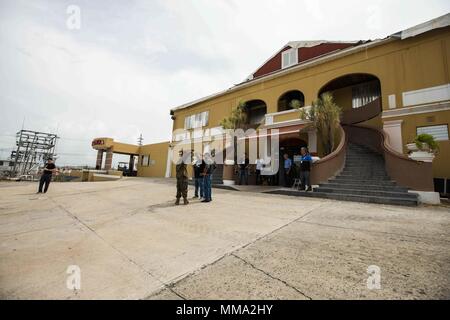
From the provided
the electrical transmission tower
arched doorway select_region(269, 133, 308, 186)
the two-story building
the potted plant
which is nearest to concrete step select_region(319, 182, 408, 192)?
the two-story building

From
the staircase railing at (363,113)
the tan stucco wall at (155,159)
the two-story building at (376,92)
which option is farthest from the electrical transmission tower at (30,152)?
the staircase railing at (363,113)

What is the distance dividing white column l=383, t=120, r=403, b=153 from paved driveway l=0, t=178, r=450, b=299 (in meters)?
5.55

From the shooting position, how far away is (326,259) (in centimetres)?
214

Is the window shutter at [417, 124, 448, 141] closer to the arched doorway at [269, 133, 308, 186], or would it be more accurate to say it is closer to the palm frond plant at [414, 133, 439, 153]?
the palm frond plant at [414, 133, 439, 153]

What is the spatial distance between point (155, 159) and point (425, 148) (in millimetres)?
21900

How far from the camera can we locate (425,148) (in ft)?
19.5

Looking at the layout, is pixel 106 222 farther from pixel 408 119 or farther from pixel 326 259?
pixel 408 119

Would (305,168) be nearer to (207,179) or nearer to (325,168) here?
(325,168)

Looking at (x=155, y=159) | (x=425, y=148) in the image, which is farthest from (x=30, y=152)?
(x=425, y=148)

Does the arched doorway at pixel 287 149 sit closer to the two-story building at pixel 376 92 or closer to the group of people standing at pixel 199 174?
the two-story building at pixel 376 92

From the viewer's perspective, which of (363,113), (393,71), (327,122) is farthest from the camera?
(363,113)

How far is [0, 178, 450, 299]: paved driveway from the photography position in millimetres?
1592

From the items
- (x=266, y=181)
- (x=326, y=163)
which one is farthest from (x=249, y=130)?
(x=326, y=163)

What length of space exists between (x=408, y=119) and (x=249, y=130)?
8.53m
